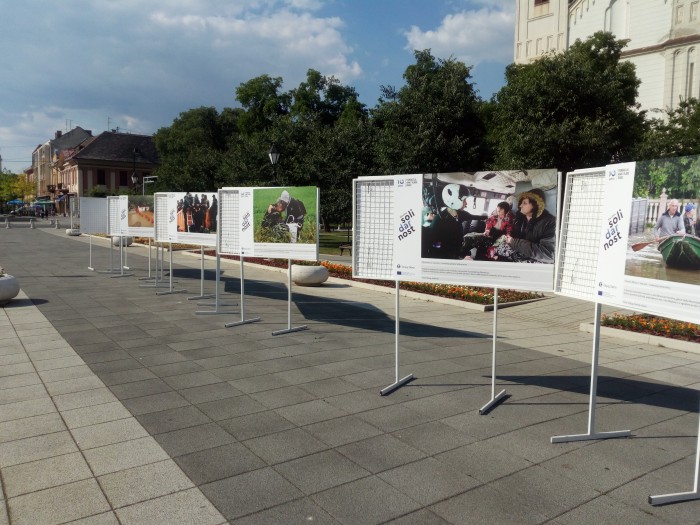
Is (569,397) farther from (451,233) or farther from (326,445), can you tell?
(326,445)

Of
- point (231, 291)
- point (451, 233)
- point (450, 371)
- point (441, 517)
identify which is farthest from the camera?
point (231, 291)

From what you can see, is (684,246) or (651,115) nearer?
(684,246)

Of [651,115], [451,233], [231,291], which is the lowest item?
[231,291]

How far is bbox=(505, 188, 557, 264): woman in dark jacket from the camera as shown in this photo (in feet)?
20.2

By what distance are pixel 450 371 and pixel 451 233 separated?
2.18 m

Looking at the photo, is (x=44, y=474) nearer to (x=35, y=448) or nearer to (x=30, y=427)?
(x=35, y=448)

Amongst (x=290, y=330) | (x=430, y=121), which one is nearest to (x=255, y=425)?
(x=290, y=330)

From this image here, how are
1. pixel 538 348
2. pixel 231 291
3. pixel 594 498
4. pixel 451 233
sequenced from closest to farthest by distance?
1. pixel 594 498
2. pixel 451 233
3. pixel 538 348
4. pixel 231 291

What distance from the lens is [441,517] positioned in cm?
406

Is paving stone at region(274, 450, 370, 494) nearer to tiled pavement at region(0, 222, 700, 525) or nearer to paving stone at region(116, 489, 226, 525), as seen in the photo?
tiled pavement at region(0, 222, 700, 525)

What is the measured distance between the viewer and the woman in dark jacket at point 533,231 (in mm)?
6148

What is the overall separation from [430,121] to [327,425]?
20961mm

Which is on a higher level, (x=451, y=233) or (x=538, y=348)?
(x=451, y=233)

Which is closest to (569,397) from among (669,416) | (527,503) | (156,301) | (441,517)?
(669,416)
